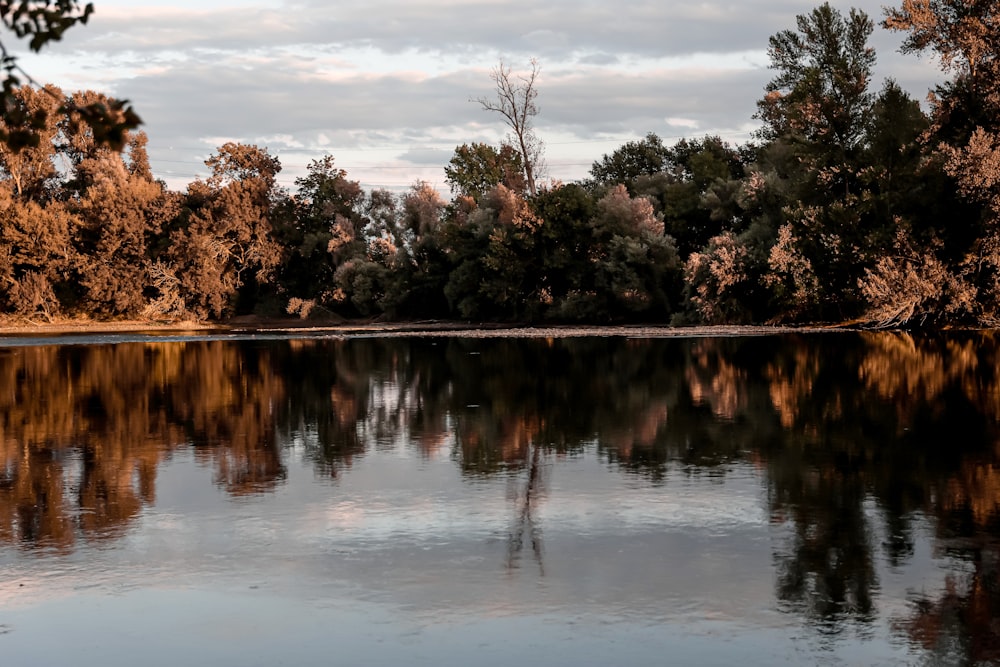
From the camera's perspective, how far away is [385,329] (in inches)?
2921

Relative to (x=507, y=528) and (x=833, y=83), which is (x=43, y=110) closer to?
(x=507, y=528)

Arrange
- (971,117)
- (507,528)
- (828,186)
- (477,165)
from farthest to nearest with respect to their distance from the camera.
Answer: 1. (477,165)
2. (828,186)
3. (971,117)
4. (507,528)

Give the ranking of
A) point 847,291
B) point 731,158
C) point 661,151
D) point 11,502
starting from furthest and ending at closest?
point 661,151 → point 731,158 → point 847,291 → point 11,502

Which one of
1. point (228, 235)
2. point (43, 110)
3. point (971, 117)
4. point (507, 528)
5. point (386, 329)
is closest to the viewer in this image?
point (43, 110)

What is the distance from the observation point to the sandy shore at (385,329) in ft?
196

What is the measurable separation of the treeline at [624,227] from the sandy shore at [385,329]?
1.76m

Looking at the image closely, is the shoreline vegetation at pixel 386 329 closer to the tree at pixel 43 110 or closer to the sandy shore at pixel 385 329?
the sandy shore at pixel 385 329

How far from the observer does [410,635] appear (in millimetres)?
8578

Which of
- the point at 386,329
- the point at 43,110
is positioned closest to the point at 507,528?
the point at 43,110

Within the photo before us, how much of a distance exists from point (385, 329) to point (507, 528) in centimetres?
6240

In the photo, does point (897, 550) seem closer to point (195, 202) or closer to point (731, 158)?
point (731, 158)

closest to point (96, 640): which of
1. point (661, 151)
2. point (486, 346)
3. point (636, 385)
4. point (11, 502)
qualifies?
point (11, 502)

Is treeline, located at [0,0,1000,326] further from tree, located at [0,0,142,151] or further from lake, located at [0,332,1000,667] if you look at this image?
tree, located at [0,0,142,151]

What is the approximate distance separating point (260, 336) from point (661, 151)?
1808 inches
